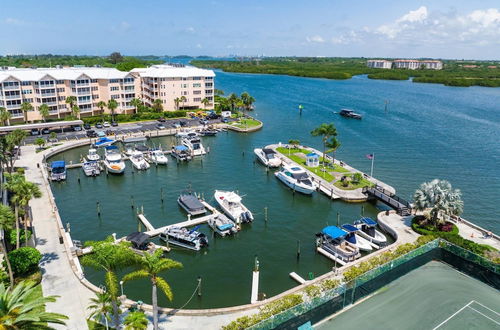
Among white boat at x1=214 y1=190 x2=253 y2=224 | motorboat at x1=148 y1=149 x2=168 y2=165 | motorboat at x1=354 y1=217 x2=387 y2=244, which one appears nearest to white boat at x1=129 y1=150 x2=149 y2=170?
motorboat at x1=148 y1=149 x2=168 y2=165

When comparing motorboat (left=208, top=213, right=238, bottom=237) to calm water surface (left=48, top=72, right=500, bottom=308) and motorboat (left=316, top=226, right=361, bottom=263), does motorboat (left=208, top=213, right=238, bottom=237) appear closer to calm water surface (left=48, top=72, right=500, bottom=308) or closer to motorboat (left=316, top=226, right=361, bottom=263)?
calm water surface (left=48, top=72, right=500, bottom=308)

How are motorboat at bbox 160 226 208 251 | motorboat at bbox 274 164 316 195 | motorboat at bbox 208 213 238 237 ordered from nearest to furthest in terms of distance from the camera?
motorboat at bbox 160 226 208 251
motorboat at bbox 208 213 238 237
motorboat at bbox 274 164 316 195

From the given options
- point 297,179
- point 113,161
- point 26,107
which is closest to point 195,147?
point 113,161

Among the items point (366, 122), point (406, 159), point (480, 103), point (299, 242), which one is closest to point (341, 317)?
point (299, 242)

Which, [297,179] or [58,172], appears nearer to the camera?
[297,179]

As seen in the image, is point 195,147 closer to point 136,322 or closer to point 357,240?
point 357,240

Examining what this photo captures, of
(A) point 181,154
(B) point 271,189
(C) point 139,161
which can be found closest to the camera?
(B) point 271,189

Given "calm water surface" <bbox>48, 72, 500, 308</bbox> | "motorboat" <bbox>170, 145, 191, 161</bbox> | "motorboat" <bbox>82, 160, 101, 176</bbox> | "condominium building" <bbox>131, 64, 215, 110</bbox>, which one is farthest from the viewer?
"condominium building" <bbox>131, 64, 215, 110</bbox>

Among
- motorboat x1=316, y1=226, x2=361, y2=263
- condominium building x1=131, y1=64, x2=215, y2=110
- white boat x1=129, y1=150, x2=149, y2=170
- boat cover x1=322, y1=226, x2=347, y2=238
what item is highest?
condominium building x1=131, y1=64, x2=215, y2=110
